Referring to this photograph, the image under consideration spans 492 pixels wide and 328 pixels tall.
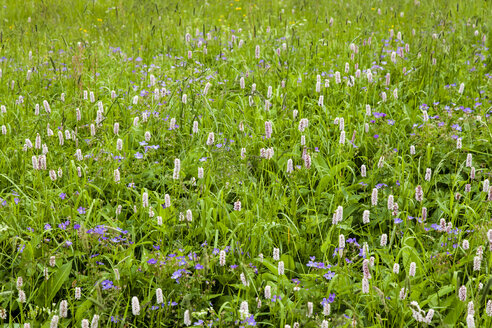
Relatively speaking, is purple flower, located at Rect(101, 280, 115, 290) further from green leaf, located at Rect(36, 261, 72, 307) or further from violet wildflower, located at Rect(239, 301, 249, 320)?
violet wildflower, located at Rect(239, 301, 249, 320)

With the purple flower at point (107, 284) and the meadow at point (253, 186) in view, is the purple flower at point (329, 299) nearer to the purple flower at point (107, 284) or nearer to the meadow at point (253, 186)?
the meadow at point (253, 186)

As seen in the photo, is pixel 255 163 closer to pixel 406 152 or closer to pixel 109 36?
pixel 406 152

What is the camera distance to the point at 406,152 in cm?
388

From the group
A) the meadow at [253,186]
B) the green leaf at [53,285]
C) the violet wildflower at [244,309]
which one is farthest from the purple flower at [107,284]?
the violet wildflower at [244,309]

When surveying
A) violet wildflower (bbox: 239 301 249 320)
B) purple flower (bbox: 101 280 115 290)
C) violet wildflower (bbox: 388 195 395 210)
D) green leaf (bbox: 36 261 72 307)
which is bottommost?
green leaf (bbox: 36 261 72 307)

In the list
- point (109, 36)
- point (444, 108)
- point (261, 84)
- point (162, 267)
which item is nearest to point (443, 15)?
point (444, 108)

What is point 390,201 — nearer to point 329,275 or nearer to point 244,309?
point 329,275

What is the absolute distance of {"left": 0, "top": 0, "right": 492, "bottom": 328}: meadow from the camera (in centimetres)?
256

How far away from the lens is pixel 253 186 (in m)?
3.55

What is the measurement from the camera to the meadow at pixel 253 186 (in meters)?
2.56

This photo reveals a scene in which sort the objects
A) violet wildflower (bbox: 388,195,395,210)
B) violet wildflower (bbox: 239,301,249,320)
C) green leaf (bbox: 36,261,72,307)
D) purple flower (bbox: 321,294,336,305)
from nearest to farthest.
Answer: violet wildflower (bbox: 239,301,249,320)
purple flower (bbox: 321,294,336,305)
green leaf (bbox: 36,261,72,307)
violet wildflower (bbox: 388,195,395,210)

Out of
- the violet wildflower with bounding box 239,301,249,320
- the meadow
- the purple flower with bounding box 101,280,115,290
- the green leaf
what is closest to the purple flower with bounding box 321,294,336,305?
the meadow

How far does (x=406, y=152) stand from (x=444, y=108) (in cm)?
69

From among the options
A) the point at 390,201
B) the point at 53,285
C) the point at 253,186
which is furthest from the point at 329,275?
the point at 53,285
